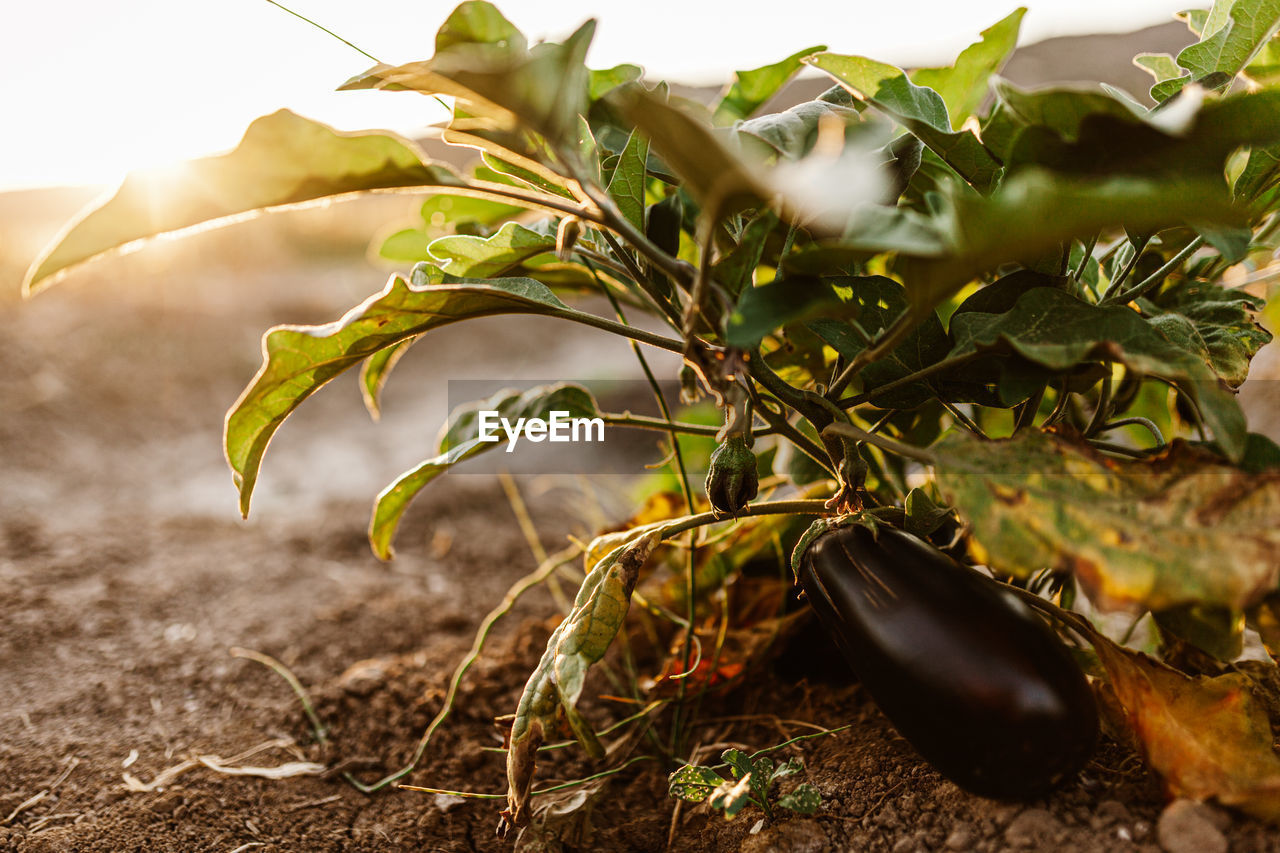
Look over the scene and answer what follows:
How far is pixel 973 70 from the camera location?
0.75 meters

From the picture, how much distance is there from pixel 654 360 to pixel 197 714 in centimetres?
251

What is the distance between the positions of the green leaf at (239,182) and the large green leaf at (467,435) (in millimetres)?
284

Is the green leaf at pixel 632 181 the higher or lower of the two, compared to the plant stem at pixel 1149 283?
higher

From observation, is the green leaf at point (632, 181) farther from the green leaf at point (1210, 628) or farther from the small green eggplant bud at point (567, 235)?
the green leaf at point (1210, 628)

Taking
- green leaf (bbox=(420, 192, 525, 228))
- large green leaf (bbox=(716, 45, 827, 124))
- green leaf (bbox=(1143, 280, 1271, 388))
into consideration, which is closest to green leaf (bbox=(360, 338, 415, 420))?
green leaf (bbox=(420, 192, 525, 228))

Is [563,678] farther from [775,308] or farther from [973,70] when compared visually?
[973,70]

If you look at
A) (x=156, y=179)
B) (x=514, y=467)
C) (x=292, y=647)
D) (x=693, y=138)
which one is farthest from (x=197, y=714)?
(x=514, y=467)

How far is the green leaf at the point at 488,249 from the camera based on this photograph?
2.22 ft

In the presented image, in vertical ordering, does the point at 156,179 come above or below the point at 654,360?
above

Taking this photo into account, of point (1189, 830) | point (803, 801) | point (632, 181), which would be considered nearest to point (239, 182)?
point (632, 181)

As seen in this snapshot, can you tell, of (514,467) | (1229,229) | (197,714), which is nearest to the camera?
(1229,229)

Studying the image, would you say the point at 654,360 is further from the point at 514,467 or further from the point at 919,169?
the point at 919,169

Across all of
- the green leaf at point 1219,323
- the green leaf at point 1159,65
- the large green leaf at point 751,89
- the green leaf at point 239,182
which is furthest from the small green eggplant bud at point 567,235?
the green leaf at point 1159,65

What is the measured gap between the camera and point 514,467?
2.34 meters
